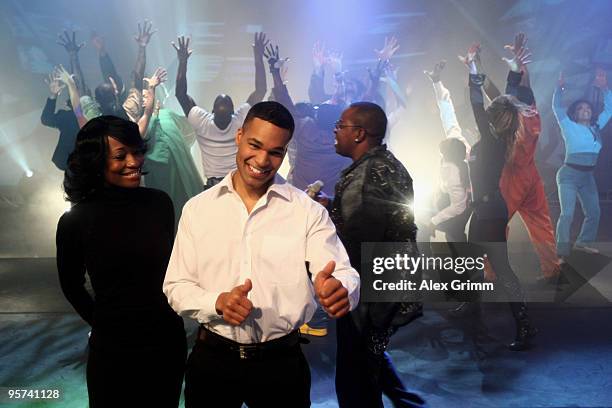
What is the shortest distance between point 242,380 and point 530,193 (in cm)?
370

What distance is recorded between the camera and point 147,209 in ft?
5.12

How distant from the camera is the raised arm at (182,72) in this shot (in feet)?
12.8

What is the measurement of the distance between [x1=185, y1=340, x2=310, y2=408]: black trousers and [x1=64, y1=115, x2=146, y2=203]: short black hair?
74 centimetres

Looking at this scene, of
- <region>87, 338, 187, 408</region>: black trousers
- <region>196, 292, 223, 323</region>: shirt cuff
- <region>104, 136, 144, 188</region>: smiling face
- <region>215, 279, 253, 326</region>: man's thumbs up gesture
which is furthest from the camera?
<region>104, 136, 144, 188</region>: smiling face

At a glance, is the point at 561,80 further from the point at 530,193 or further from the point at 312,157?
the point at 312,157

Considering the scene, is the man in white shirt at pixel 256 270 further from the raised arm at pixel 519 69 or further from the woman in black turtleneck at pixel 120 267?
the raised arm at pixel 519 69

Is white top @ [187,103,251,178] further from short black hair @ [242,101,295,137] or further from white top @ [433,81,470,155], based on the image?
short black hair @ [242,101,295,137]

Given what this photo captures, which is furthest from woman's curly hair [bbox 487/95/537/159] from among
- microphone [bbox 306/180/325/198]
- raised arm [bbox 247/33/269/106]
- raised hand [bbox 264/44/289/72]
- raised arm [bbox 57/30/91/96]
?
raised arm [bbox 57/30/91/96]

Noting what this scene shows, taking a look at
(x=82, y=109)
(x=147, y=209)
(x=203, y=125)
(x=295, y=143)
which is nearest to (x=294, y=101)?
(x=295, y=143)

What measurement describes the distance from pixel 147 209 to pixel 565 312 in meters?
3.85

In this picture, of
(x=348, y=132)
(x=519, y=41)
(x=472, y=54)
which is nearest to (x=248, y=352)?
(x=348, y=132)

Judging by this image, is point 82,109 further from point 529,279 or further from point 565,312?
point 565,312

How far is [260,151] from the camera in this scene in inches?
49.2

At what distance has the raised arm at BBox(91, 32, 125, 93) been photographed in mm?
3896
